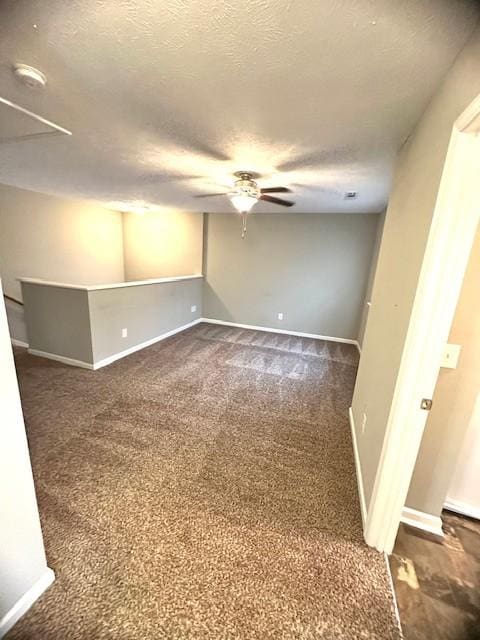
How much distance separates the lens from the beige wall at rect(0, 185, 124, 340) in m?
3.54

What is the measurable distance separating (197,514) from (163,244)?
4.89 metres

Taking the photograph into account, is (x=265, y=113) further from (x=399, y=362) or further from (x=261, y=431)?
(x=261, y=431)

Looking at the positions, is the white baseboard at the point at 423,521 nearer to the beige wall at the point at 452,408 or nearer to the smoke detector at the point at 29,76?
the beige wall at the point at 452,408

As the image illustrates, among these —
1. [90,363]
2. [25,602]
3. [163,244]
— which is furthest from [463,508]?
[163,244]

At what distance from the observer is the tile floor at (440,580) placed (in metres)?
1.05

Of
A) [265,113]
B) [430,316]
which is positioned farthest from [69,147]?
[430,316]

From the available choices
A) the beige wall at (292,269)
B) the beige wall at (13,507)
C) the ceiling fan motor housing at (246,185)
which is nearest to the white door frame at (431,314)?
the beige wall at (13,507)

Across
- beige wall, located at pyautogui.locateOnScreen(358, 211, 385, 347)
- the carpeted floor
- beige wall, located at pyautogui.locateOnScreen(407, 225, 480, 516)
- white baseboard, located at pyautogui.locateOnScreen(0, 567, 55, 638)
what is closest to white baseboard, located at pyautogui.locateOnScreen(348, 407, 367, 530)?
the carpeted floor

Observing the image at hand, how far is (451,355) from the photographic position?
4.09 feet

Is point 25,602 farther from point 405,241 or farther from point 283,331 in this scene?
point 283,331

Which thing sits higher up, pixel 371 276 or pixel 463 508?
pixel 371 276

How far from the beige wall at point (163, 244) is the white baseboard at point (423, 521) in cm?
464

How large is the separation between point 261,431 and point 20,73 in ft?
8.81

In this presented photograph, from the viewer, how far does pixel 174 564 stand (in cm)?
120
